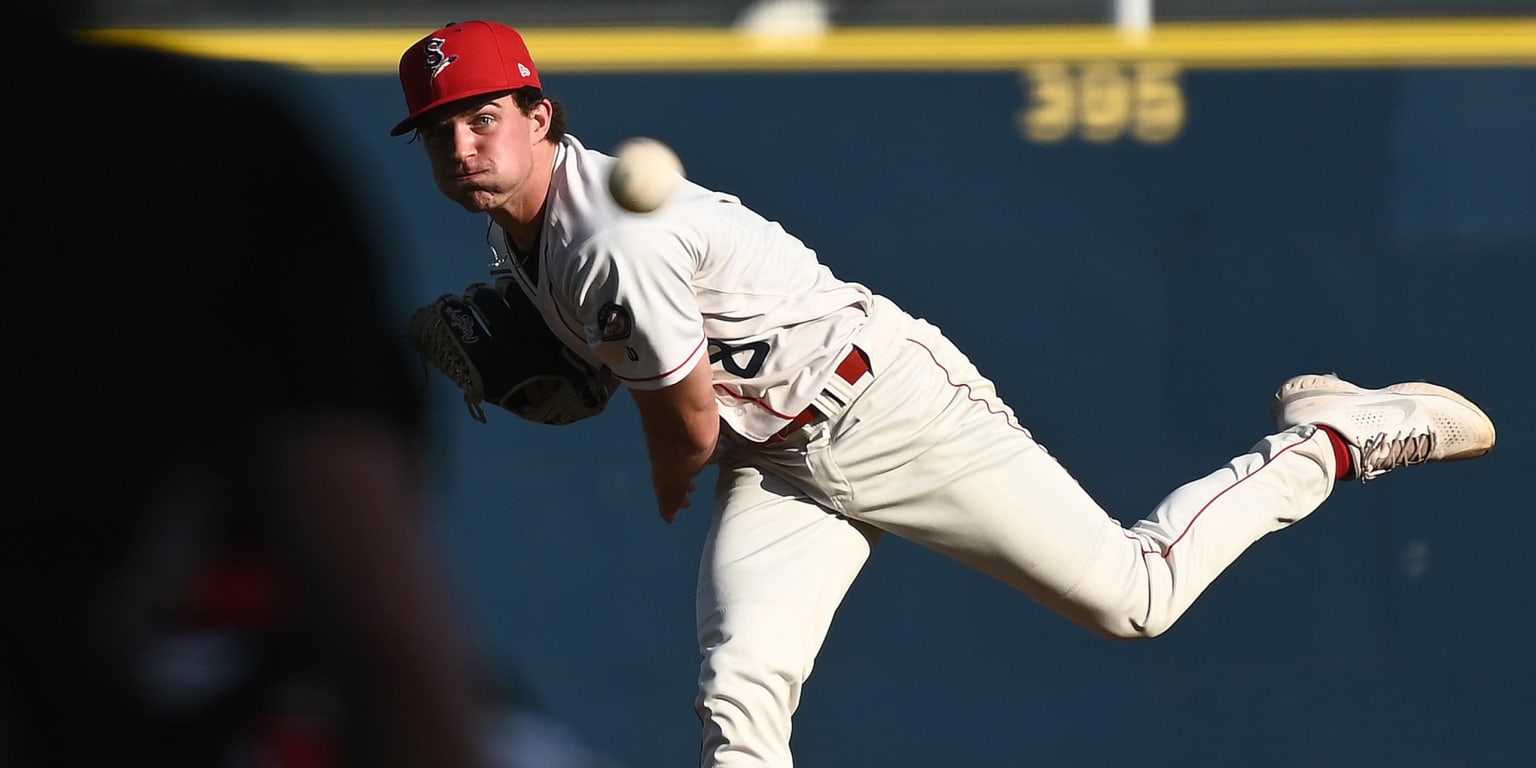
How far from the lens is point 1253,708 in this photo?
14.0 feet

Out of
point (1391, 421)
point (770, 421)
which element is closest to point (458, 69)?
A: point (770, 421)

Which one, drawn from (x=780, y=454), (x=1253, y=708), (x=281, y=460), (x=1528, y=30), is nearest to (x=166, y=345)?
(x=281, y=460)

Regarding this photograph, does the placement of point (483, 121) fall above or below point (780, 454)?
above

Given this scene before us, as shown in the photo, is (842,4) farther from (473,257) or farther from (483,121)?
(483,121)

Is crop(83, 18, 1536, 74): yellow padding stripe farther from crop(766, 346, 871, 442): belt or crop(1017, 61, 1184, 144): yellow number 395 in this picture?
crop(766, 346, 871, 442): belt

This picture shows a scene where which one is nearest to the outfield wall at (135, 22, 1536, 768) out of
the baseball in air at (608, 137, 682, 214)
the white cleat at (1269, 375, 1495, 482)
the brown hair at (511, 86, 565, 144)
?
the white cleat at (1269, 375, 1495, 482)

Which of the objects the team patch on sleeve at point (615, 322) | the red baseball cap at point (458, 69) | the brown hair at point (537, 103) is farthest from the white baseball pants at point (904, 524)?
the red baseball cap at point (458, 69)

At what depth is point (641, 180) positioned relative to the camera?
7.82 feet

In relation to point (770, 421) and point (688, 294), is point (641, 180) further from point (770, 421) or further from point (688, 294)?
point (770, 421)

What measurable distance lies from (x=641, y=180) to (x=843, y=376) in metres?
0.50

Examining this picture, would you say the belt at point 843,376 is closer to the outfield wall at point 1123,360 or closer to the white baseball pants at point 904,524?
the white baseball pants at point 904,524

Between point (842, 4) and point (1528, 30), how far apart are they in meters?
1.62

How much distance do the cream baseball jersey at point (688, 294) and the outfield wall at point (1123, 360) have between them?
1456mm

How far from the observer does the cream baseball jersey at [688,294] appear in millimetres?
2410
